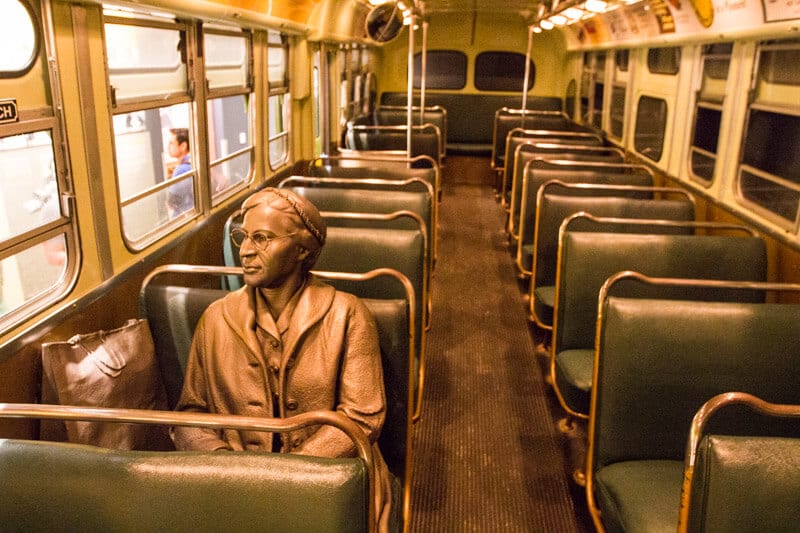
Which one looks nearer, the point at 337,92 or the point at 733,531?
the point at 733,531

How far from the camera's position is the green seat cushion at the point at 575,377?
2.97 meters

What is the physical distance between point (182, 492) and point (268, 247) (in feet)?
2.36

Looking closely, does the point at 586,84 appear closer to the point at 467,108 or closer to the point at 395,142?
the point at 467,108

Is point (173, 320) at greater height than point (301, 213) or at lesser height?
lesser

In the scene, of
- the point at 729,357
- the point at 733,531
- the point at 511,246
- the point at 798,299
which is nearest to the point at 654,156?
the point at 511,246

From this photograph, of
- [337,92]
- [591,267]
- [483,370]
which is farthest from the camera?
[337,92]

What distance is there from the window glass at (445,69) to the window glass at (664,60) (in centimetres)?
550

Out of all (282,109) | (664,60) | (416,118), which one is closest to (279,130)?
(282,109)

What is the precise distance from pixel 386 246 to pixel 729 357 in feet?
5.02

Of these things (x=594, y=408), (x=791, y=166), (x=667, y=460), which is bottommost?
(x=667, y=460)

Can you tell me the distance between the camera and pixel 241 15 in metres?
3.83

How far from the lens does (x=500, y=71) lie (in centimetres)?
1168

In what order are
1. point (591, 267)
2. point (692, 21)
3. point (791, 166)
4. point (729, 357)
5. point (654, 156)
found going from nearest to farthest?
point (729, 357) < point (591, 267) < point (791, 166) < point (692, 21) < point (654, 156)

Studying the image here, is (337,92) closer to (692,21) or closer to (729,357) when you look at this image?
(692,21)
